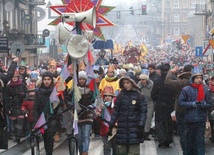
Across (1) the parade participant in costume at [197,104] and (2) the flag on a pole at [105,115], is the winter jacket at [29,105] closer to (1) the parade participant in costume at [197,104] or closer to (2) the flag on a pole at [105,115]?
(2) the flag on a pole at [105,115]

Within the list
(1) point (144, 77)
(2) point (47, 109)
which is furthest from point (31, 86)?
(2) point (47, 109)

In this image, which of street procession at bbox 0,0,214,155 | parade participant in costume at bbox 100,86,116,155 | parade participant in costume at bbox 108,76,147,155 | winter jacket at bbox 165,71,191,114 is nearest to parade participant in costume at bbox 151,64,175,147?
street procession at bbox 0,0,214,155

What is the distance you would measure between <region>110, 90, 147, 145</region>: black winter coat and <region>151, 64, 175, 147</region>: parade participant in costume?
3611 mm

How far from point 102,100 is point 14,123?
4.63 meters

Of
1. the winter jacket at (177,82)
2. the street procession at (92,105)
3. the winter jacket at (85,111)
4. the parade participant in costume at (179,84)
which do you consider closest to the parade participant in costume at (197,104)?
the street procession at (92,105)

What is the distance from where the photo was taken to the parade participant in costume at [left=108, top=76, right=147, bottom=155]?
10.7m

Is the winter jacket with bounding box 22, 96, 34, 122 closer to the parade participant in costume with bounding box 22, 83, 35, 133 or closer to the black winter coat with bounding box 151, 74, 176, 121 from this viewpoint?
the parade participant in costume with bounding box 22, 83, 35, 133

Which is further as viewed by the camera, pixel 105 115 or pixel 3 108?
pixel 105 115

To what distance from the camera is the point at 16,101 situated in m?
16.0

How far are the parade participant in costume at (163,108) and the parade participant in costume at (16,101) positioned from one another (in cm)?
307

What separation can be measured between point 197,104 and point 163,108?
315cm

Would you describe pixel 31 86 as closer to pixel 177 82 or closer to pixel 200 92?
pixel 177 82

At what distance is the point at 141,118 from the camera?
1074cm

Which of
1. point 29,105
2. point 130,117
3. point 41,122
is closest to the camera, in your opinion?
point 130,117
